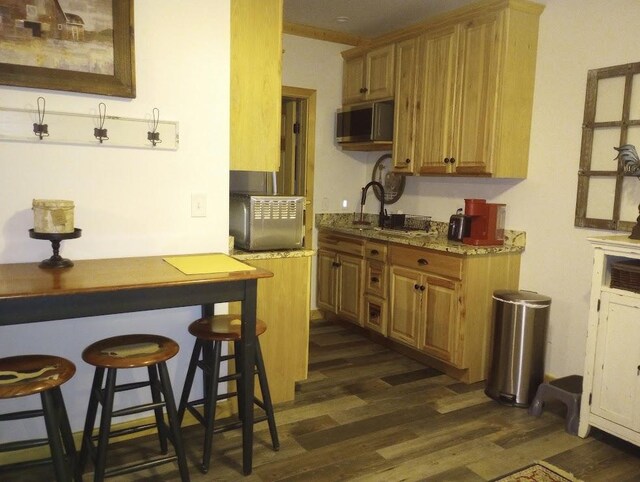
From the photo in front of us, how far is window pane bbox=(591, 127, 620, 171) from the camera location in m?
2.97

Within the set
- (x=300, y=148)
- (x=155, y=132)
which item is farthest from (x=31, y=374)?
(x=300, y=148)

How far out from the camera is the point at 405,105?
403cm

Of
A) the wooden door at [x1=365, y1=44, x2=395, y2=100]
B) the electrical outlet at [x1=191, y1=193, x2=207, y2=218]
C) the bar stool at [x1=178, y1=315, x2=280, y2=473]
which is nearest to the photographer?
the bar stool at [x1=178, y1=315, x2=280, y2=473]

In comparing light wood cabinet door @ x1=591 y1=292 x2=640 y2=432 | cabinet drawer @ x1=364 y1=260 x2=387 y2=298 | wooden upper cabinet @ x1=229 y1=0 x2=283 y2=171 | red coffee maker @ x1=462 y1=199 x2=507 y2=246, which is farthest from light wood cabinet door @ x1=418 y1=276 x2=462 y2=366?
wooden upper cabinet @ x1=229 y1=0 x2=283 y2=171

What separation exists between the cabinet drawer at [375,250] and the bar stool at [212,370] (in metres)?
1.70

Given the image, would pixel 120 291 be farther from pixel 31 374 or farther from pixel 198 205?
pixel 198 205

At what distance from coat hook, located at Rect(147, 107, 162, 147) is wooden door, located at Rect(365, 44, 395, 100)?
7.39 feet

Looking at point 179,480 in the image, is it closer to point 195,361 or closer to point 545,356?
point 195,361

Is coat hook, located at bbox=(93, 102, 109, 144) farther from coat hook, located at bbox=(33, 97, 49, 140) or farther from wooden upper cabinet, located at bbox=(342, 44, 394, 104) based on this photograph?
wooden upper cabinet, located at bbox=(342, 44, 394, 104)

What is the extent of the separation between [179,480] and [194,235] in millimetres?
1136

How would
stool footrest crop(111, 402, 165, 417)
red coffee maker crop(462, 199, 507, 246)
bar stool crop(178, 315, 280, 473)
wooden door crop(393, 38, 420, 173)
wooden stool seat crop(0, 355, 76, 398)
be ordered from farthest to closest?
1. wooden door crop(393, 38, 420, 173)
2. red coffee maker crop(462, 199, 507, 246)
3. bar stool crop(178, 315, 280, 473)
4. stool footrest crop(111, 402, 165, 417)
5. wooden stool seat crop(0, 355, 76, 398)

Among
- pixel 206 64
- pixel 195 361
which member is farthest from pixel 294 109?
pixel 195 361

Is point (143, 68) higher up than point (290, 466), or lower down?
higher up

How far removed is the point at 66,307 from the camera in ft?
5.87
